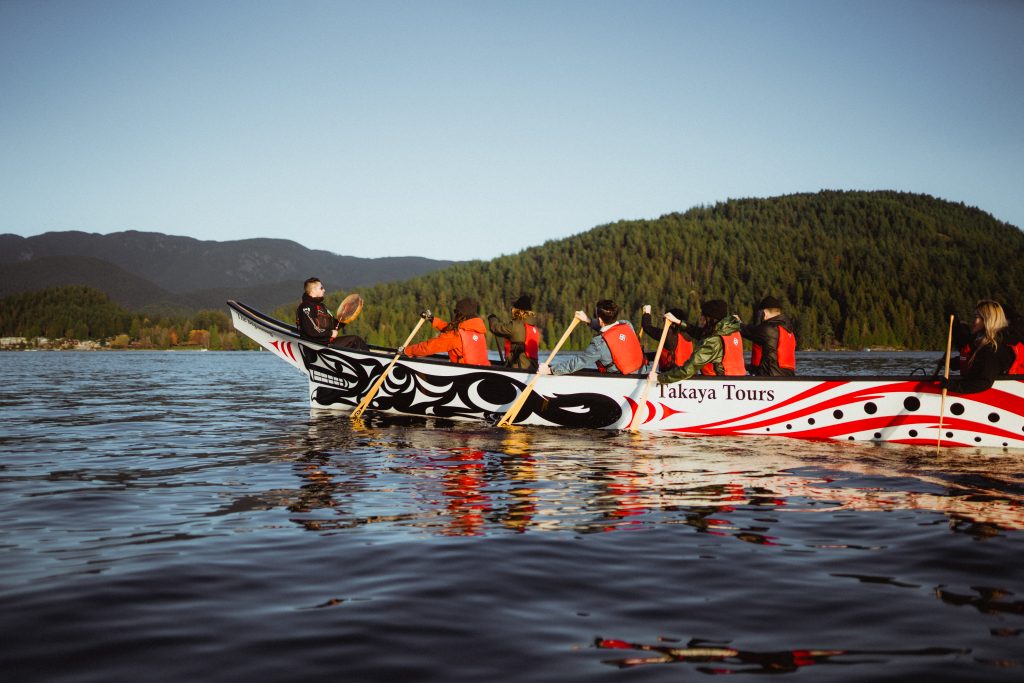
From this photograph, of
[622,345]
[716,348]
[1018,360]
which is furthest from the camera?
[622,345]

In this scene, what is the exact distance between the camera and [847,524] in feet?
22.2

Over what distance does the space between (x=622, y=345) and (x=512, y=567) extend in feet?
28.4

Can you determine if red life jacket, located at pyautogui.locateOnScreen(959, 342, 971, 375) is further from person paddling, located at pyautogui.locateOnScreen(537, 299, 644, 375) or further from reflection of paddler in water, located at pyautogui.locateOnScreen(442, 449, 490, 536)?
reflection of paddler in water, located at pyautogui.locateOnScreen(442, 449, 490, 536)

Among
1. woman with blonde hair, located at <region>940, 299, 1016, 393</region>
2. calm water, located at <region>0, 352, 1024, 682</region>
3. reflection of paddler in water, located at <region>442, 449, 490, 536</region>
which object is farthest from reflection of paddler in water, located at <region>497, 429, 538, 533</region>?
woman with blonde hair, located at <region>940, 299, 1016, 393</region>

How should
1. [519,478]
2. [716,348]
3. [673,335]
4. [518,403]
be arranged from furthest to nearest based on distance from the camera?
[518,403], [673,335], [716,348], [519,478]

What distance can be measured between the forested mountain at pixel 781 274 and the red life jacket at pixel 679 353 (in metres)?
117

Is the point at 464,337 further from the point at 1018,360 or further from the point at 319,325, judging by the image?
the point at 1018,360

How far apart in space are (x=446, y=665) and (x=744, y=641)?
5.14 ft

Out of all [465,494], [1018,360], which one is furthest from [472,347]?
[1018,360]

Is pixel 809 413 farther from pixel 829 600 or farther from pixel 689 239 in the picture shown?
pixel 689 239

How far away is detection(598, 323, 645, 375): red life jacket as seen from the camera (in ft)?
45.0

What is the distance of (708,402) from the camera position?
42.0ft

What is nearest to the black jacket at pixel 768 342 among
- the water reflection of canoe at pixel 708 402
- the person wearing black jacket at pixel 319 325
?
the water reflection of canoe at pixel 708 402

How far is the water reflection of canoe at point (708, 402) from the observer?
11.3m
